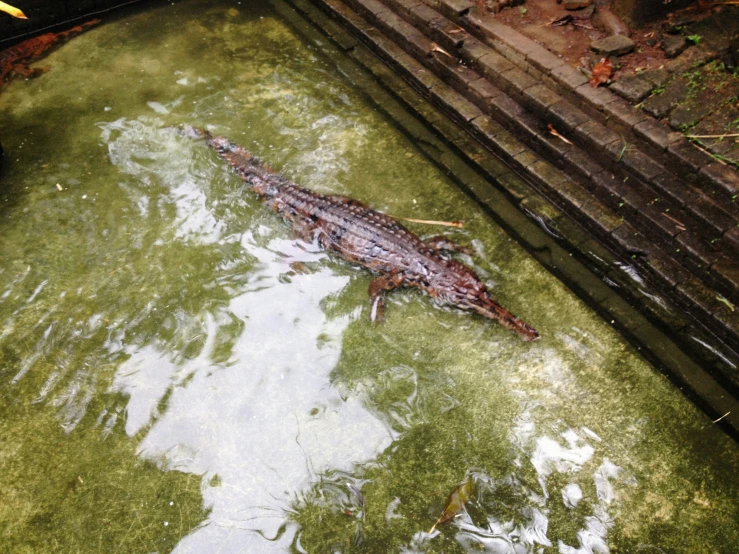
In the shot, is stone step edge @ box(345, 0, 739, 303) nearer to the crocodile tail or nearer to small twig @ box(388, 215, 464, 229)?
small twig @ box(388, 215, 464, 229)

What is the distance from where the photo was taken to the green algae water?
340cm

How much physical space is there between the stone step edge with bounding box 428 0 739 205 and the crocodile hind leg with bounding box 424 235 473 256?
1.72 metres

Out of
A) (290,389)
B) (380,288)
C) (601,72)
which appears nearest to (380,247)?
(380,288)

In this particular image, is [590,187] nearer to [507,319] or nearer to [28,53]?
[507,319]

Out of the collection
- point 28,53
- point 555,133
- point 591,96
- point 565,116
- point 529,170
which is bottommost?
point 28,53

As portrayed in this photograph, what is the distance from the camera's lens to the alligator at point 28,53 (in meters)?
6.58

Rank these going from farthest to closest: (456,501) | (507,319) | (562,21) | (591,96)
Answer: (562,21)
(591,96)
(507,319)
(456,501)

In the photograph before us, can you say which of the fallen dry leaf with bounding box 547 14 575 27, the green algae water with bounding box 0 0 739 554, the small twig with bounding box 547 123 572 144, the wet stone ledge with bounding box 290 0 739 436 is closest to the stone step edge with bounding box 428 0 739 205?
the wet stone ledge with bounding box 290 0 739 436

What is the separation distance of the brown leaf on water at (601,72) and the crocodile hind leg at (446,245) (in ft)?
6.43

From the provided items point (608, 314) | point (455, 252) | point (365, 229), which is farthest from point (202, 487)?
point (608, 314)

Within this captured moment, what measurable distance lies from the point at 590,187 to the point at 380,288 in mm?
2134

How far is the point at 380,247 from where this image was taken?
451 centimetres

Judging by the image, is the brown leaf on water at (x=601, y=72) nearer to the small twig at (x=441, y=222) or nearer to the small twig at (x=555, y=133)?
the small twig at (x=555, y=133)

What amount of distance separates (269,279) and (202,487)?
1.76 meters
